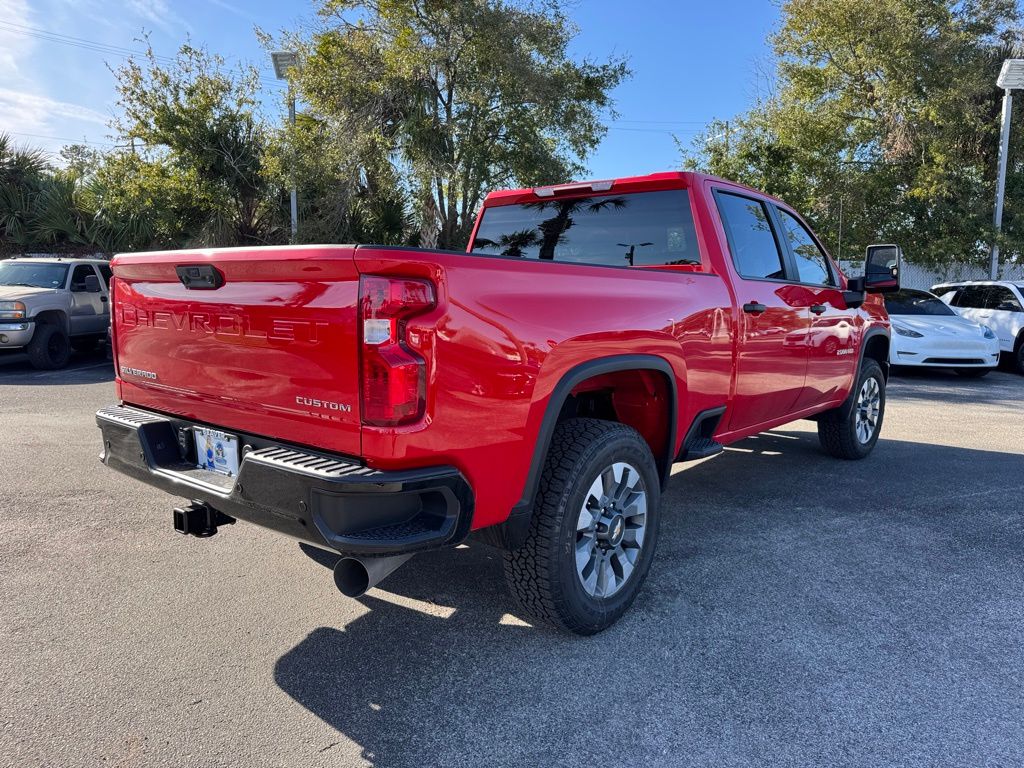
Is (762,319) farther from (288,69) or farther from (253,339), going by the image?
(288,69)

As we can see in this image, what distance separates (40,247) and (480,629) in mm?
20018

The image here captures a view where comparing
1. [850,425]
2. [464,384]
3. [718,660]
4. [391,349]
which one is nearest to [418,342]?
[391,349]

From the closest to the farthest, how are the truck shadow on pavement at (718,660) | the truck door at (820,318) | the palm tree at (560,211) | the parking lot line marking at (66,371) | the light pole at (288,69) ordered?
the truck shadow on pavement at (718,660), the palm tree at (560,211), the truck door at (820,318), the parking lot line marking at (66,371), the light pole at (288,69)

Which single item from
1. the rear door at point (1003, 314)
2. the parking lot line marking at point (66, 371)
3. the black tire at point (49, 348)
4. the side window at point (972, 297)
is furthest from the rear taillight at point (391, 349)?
the side window at point (972, 297)

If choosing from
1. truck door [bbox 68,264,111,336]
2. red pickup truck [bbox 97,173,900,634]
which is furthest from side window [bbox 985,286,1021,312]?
truck door [bbox 68,264,111,336]

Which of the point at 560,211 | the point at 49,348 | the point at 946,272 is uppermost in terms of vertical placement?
the point at 946,272

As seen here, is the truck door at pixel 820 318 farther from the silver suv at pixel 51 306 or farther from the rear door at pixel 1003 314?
the silver suv at pixel 51 306

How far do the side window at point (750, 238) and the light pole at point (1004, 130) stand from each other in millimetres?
16274

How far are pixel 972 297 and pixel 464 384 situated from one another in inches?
544

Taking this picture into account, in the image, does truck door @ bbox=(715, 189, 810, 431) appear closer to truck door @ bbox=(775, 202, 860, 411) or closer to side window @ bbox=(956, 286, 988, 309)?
truck door @ bbox=(775, 202, 860, 411)

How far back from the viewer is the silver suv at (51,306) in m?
10.6

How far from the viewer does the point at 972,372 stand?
488 inches

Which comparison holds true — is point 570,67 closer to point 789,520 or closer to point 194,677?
point 789,520

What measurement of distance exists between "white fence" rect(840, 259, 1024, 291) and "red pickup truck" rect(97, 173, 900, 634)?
17236 millimetres
